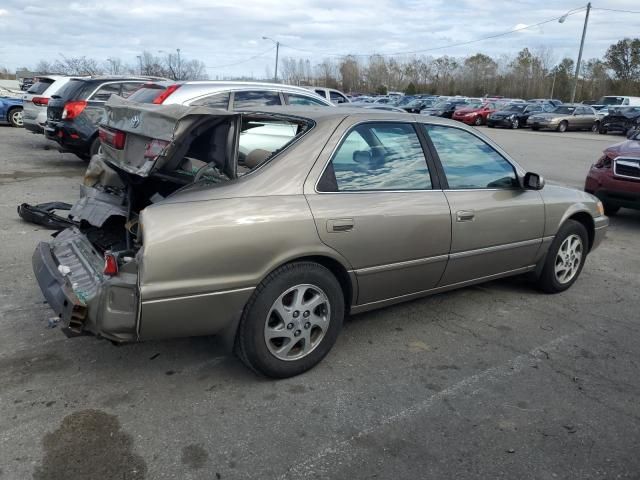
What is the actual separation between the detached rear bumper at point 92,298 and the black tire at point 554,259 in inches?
140

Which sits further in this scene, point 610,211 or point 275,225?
point 610,211

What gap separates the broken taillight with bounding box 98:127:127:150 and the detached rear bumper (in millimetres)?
839

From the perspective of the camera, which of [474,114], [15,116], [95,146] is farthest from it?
[474,114]

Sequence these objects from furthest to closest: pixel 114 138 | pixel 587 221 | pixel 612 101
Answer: pixel 612 101 → pixel 587 221 → pixel 114 138

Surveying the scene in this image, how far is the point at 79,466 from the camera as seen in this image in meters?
2.50

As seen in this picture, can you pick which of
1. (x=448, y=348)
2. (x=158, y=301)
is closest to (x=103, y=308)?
(x=158, y=301)

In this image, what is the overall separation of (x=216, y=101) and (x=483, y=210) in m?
4.57

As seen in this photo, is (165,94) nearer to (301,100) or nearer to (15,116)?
(301,100)

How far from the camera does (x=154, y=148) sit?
331cm

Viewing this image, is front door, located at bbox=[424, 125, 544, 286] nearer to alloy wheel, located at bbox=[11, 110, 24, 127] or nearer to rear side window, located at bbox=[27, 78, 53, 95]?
rear side window, located at bbox=[27, 78, 53, 95]

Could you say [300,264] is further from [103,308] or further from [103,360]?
[103,360]

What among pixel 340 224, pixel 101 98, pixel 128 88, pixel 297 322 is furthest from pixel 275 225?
pixel 128 88

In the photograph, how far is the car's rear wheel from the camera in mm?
17625

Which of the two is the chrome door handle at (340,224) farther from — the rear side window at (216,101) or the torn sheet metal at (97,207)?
the rear side window at (216,101)
